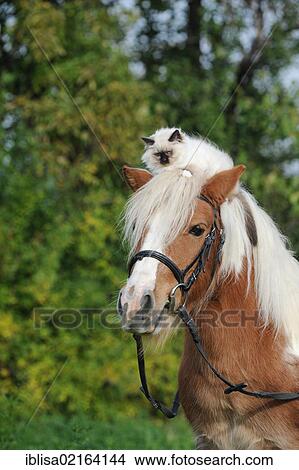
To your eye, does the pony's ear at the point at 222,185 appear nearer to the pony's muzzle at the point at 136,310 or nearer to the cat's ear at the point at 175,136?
the cat's ear at the point at 175,136

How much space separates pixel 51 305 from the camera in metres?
8.30

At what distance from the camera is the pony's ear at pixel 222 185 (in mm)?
3275

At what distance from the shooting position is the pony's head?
3006mm

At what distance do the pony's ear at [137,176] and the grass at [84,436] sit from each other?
2.44 meters

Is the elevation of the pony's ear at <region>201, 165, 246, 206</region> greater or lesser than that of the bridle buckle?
greater

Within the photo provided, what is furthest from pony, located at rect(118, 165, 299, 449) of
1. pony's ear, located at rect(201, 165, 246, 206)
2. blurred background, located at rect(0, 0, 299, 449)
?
blurred background, located at rect(0, 0, 299, 449)

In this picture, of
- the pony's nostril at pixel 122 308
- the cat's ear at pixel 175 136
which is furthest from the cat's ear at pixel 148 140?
the pony's nostril at pixel 122 308

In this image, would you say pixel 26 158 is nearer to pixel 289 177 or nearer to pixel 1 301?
pixel 1 301

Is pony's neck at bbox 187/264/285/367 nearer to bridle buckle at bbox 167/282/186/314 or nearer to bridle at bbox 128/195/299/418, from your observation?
bridle at bbox 128/195/299/418

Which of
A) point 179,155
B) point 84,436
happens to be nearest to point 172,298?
point 179,155

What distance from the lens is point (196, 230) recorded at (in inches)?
128

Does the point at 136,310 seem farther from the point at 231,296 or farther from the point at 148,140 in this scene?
the point at 148,140

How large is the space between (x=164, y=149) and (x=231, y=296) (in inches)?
32.5

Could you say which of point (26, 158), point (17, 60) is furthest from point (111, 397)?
point (17, 60)
